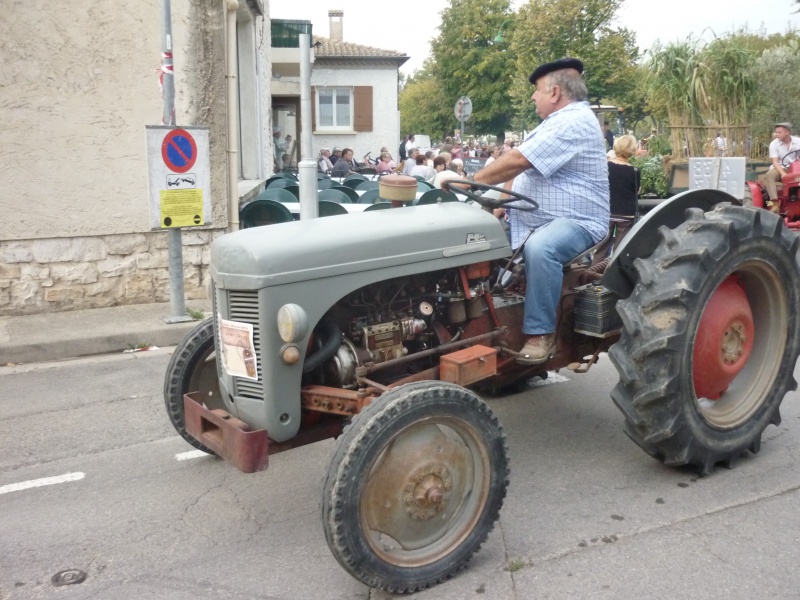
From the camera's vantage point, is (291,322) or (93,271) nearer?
(291,322)

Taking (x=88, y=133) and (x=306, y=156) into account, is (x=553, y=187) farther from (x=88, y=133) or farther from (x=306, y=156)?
(x=88, y=133)

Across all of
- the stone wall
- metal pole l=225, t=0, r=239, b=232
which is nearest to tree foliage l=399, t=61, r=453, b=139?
metal pole l=225, t=0, r=239, b=232

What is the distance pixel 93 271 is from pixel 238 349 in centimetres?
551

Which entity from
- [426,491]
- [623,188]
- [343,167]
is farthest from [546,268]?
[343,167]

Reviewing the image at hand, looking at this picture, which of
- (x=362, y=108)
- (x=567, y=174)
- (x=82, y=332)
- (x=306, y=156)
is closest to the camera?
(x=567, y=174)

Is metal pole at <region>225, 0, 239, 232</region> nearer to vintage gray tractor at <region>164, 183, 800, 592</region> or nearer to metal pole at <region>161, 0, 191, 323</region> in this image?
metal pole at <region>161, 0, 191, 323</region>

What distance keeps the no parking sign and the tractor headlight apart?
4.55 m

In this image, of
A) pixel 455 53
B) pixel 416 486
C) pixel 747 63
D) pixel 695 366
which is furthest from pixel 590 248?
pixel 455 53

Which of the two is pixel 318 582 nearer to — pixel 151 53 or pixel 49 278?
pixel 49 278

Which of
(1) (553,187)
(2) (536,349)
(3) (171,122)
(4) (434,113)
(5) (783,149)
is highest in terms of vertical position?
(4) (434,113)

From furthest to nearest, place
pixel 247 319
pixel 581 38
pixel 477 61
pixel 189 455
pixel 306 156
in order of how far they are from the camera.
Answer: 1. pixel 477 61
2. pixel 581 38
3. pixel 306 156
4. pixel 189 455
5. pixel 247 319

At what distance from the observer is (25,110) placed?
763 cm

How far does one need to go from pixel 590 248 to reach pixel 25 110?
19.5 ft

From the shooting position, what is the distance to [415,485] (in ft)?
10.2
